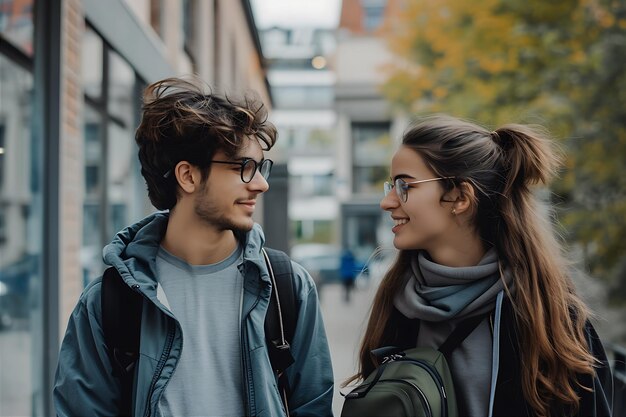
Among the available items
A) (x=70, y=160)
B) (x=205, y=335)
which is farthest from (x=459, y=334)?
(x=70, y=160)

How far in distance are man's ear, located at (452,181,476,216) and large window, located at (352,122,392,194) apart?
3800 centimetres

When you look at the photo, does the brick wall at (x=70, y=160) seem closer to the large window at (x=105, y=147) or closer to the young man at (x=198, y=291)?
the large window at (x=105, y=147)

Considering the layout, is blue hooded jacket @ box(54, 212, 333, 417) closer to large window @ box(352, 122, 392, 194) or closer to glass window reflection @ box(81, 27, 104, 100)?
glass window reflection @ box(81, 27, 104, 100)

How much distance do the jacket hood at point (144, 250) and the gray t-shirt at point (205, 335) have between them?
0.21 ft

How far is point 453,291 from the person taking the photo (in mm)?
2730

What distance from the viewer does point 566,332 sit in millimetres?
2688

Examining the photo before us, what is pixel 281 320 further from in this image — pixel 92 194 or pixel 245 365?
pixel 92 194

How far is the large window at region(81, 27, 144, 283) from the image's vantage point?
747 centimetres

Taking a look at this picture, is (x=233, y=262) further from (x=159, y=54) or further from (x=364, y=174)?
(x=364, y=174)

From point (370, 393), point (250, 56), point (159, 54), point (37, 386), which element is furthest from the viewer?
point (250, 56)

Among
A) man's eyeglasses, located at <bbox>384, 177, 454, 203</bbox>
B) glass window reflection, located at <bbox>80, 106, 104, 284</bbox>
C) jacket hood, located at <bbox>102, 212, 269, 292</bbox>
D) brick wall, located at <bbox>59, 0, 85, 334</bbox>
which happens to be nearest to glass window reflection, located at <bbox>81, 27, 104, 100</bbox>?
glass window reflection, located at <bbox>80, 106, 104, 284</bbox>

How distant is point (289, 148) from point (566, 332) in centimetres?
5952

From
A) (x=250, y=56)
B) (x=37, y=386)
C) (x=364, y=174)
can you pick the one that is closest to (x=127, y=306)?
(x=37, y=386)

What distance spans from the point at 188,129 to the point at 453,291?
1.13 meters
